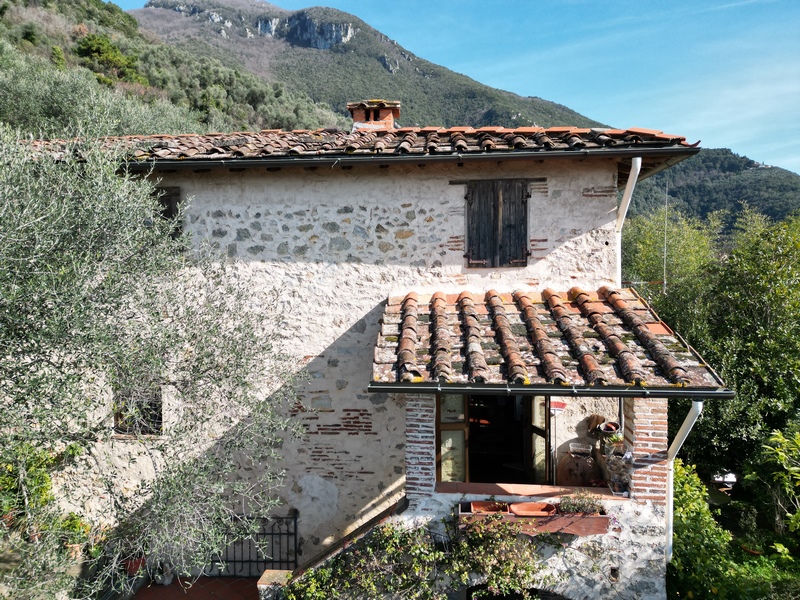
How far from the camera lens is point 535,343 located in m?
5.86

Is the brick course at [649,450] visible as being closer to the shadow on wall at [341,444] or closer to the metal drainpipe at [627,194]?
the metal drainpipe at [627,194]

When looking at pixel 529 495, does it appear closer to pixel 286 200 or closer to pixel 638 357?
pixel 638 357

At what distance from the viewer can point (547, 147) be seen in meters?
6.71

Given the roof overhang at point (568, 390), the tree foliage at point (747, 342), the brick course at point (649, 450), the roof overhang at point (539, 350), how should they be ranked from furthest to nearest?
the tree foliage at point (747, 342) < the brick course at point (649, 450) < the roof overhang at point (539, 350) < the roof overhang at point (568, 390)

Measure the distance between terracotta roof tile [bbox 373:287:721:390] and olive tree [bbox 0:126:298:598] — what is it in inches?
75.2

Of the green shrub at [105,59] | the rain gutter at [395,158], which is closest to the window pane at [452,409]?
the rain gutter at [395,158]

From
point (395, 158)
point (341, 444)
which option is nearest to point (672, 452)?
point (341, 444)

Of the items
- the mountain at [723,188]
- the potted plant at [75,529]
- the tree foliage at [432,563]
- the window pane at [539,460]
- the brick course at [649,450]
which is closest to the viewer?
the tree foliage at [432,563]

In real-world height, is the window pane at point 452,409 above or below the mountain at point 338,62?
below

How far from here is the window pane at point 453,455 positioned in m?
7.33

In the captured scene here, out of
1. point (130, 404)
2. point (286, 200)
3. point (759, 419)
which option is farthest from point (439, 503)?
point (759, 419)

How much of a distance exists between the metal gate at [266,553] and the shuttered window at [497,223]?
192 inches

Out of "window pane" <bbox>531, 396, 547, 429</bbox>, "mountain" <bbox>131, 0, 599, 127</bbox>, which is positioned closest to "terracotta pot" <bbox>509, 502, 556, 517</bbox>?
"window pane" <bbox>531, 396, 547, 429</bbox>

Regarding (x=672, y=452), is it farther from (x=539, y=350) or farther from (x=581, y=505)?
(x=539, y=350)
